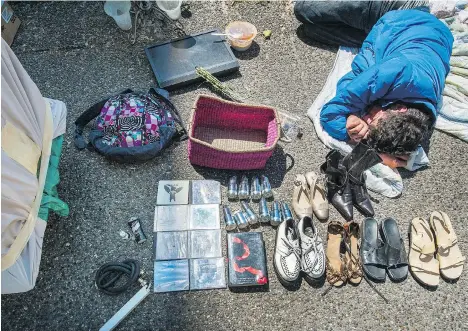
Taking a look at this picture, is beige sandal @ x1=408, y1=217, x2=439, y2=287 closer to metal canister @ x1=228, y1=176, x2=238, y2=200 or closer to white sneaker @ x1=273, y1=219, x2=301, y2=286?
white sneaker @ x1=273, y1=219, x2=301, y2=286

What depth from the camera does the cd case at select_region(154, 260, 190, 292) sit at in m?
3.12

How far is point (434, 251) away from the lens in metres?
3.41

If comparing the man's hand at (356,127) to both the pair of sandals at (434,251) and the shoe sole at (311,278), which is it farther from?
the shoe sole at (311,278)

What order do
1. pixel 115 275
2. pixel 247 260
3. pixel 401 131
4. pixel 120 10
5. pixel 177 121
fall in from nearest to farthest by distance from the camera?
pixel 115 275, pixel 247 260, pixel 401 131, pixel 177 121, pixel 120 10

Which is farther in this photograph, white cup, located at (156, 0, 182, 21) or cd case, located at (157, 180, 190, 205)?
white cup, located at (156, 0, 182, 21)

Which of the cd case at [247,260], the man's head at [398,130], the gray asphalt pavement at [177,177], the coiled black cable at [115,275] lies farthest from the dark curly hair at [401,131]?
the coiled black cable at [115,275]

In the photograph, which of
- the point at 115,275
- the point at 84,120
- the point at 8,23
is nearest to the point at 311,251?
the point at 115,275

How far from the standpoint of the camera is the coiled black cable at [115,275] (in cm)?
306

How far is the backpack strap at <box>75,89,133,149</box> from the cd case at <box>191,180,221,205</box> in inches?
43.4

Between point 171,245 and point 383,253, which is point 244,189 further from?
point 383,253

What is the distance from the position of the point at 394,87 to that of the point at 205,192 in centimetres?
187

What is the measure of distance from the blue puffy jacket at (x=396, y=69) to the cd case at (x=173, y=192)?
1508mm

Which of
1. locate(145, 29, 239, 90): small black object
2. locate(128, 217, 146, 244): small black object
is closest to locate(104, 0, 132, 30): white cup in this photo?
locate(145, 29, 239, 90): small black object

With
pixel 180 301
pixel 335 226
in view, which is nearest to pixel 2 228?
pixel 180 301
